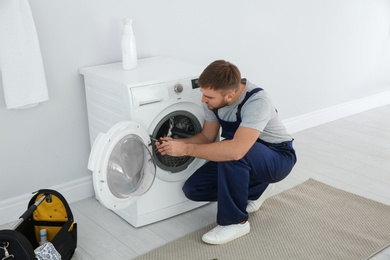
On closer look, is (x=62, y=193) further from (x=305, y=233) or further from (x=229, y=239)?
(x=305, y=233)

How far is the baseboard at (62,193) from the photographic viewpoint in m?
2.65

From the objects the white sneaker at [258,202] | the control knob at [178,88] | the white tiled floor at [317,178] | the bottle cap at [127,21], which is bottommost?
the white tiled floor at [317,178]

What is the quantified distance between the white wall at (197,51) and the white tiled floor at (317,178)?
0.82 ft

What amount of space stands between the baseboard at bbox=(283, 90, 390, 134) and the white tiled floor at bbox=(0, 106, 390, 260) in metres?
0.06

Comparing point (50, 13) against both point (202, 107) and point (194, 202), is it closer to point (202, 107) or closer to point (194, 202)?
point (202, 107)

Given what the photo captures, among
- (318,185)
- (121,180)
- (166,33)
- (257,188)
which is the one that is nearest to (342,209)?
(318,185)

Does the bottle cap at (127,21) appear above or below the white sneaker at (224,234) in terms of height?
above

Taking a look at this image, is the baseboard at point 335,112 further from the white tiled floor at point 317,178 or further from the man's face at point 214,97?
the man's face at point 214,97

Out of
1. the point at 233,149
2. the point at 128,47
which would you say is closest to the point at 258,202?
the point at 233,149

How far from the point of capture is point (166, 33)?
306cm

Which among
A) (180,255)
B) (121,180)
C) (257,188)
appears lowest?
(180,255)

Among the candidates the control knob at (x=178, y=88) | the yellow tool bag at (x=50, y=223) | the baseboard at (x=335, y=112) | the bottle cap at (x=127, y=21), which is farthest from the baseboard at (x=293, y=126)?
the bottle cap at (x=127, y=21)

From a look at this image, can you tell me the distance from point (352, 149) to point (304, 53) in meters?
0.84

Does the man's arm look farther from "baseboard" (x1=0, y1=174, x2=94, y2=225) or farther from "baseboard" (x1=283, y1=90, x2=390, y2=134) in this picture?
"baseboard" (x1=283, y1=90, x2=390, y2=134)
